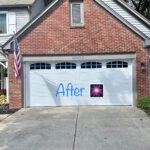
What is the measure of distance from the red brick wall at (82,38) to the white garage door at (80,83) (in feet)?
2.08

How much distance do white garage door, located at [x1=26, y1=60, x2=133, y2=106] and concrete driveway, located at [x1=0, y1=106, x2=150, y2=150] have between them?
1.67 metres

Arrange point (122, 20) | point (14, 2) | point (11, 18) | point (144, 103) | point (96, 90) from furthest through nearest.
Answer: point (14, 2)
point (11, 18)
point (96, 90)
point (122, 20)
point (144, 103)

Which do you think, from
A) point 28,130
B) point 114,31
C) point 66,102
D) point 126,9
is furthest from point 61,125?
point 126,9

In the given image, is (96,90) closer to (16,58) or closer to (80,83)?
(80,83)

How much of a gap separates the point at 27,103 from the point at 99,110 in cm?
402

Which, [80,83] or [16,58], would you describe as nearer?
[16,58]

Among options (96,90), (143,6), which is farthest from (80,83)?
(143,6)

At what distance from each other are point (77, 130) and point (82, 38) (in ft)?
25.2

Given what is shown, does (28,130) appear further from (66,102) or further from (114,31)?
(114,31)

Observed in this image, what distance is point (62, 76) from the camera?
20031mm

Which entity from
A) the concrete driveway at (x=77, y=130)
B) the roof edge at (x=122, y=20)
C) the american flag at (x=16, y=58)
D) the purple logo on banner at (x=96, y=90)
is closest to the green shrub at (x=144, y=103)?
the concrete driveway at (x=77, y=130)

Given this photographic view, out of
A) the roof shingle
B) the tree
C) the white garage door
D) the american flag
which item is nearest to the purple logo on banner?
the white garage door

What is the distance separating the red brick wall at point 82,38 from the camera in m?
19.5

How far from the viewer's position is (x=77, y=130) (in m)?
12.8
